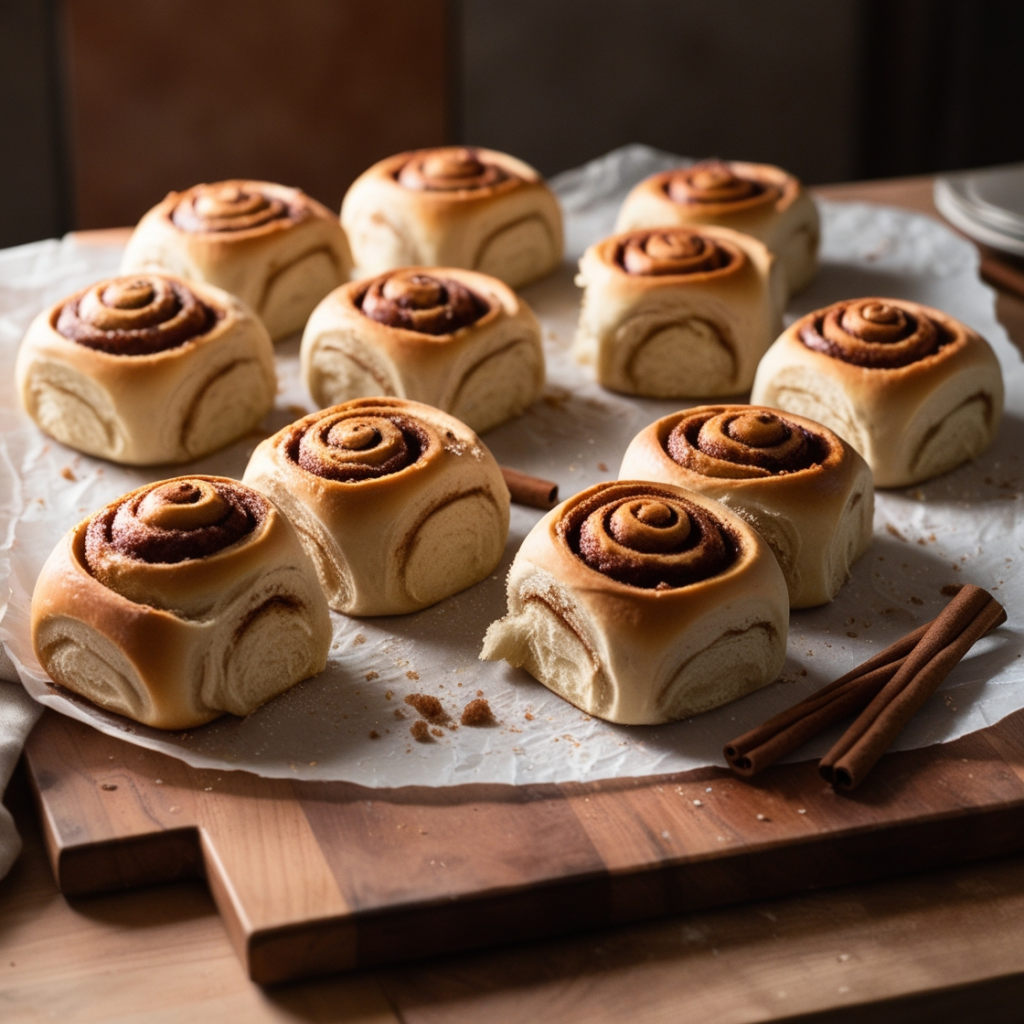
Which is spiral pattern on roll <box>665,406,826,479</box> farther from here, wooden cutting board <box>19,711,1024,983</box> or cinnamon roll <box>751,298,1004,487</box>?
wooden cutting board <box>19,711,1024,983</box>

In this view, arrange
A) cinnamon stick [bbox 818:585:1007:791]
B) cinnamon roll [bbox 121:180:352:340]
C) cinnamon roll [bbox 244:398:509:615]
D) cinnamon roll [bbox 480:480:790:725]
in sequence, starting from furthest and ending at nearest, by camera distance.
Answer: cinnamon roll [bbox 121:180:352:340] → cinnamon roll [bbox 244:398:509:615] → cinnamon roll [bbox 480:480:790:725] → cinnamon stick [bbox 818:585:1007:791]

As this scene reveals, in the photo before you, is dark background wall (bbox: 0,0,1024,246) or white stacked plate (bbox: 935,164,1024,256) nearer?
white stacked plate (bbox: 935,164,1024,256)

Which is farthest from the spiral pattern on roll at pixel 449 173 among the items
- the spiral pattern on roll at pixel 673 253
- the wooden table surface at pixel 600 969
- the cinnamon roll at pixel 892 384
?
the wooden table surface at pixel 600 969

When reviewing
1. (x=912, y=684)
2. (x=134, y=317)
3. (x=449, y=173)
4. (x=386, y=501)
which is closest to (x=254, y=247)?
(x=134, y=317)

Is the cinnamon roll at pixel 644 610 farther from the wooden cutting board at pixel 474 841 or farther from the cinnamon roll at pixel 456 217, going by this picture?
the cinnamon roll at pixel 456 217

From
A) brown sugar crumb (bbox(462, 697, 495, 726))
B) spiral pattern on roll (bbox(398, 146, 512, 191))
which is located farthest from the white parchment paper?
spiral pattern on roll (bbox(398, 146, 512, 191))

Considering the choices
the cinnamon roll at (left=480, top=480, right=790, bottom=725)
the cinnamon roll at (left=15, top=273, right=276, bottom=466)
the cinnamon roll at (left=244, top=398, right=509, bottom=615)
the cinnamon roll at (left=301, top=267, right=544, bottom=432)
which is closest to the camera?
the cinnamon roll at (left=480, top=480, right=790, bottom=725)
